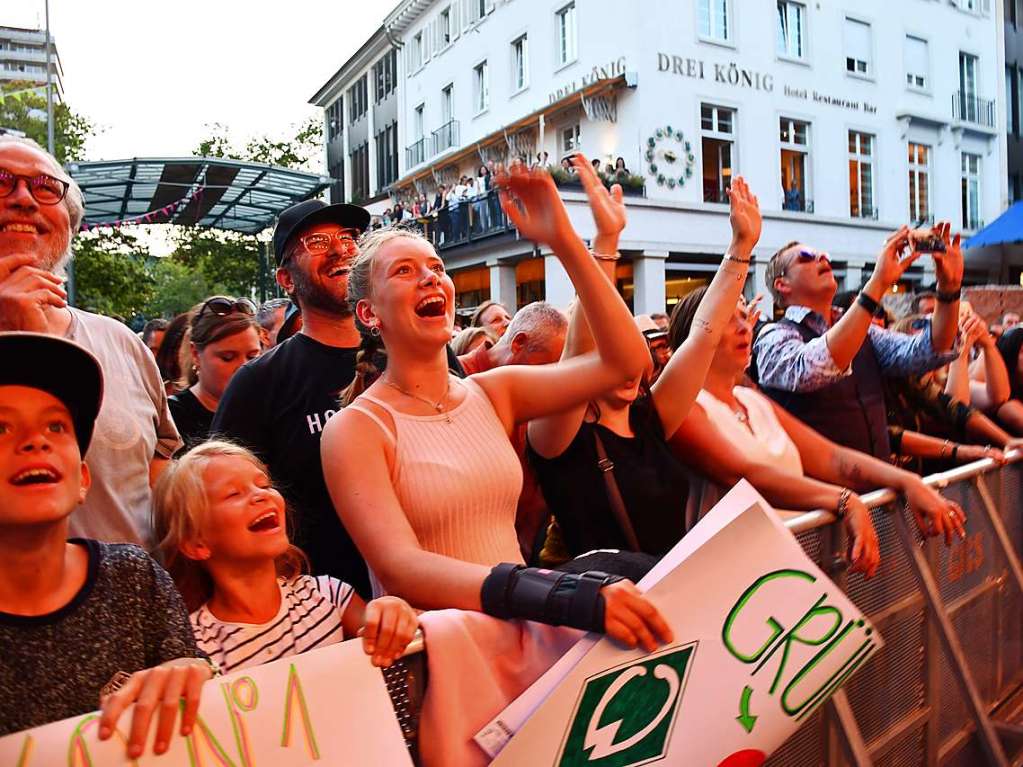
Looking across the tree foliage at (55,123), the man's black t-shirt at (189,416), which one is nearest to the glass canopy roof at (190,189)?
the tree foliage at (55,123)

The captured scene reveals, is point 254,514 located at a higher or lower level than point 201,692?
higher

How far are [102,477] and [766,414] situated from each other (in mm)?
2320

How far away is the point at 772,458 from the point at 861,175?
78.6 ft

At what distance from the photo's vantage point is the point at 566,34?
23.0 meters

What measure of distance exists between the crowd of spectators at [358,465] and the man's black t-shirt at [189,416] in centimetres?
103

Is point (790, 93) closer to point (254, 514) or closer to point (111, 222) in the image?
point (111, 222)

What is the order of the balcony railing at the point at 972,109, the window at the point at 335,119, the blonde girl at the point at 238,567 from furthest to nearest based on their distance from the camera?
the window at the point at 335,119
the balcony railing at the point at 972,109
the blonde girl at the point at 238,567

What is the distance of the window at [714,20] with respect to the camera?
21.8m

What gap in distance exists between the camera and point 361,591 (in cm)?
280

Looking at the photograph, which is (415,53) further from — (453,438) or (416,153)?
(453,438)

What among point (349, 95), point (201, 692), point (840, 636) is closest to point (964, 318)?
point (840, 636)

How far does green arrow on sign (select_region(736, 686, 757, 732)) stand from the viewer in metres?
1.94

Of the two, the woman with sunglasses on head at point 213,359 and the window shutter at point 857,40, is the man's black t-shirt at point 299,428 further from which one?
the window shutter at point 857,40

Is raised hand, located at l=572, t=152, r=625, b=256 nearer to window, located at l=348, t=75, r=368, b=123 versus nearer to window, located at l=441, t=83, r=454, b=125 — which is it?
window, located at l=441, t=83, r=454, b=125
